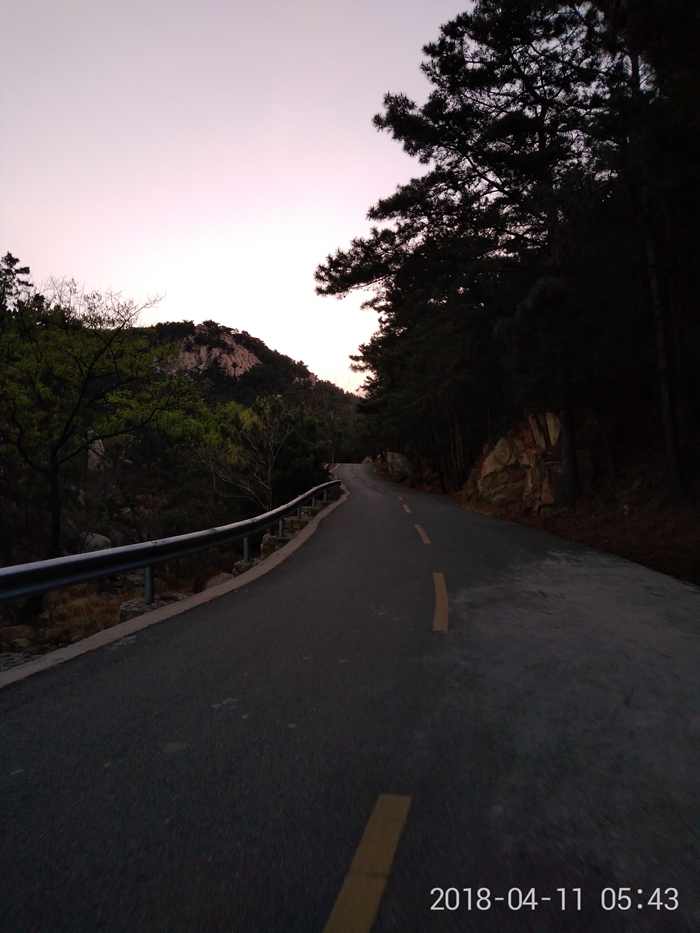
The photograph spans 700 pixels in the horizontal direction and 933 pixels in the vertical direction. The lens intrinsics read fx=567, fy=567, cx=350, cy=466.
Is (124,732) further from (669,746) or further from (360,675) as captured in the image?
(669,746)

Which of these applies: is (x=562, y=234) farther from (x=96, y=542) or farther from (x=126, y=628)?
(x=96, y=542)

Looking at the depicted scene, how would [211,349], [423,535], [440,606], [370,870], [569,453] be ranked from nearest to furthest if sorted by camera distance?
[370,870], [440,606], [423,535], [569,453], [211,349]

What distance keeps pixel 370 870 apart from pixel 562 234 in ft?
46.9

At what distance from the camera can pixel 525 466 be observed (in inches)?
989

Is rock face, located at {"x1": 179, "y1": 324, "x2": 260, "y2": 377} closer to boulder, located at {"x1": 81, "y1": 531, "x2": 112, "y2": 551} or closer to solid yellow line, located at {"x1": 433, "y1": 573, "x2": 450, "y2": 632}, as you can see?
boulder, located at {"x1": 81, "y1": 531, "x2": 112, "y2": 551}

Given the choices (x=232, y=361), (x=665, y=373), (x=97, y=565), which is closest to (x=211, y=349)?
(x=232, y=361)

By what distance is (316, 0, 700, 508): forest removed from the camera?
41.3ft

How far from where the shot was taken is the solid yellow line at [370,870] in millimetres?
1949

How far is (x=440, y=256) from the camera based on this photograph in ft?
52.3

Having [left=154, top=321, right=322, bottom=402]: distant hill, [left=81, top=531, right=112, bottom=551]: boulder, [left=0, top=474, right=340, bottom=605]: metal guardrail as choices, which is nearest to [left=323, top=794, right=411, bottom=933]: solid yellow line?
[left=0, top=474, right=340, bottom=605]: metal guardrail

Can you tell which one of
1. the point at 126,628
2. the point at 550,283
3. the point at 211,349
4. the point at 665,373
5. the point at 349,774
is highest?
the point at 211,349

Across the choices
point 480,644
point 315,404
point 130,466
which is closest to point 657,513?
point 480,644

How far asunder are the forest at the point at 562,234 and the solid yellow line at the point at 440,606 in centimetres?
879

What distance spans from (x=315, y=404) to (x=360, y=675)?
79472 millimetres
